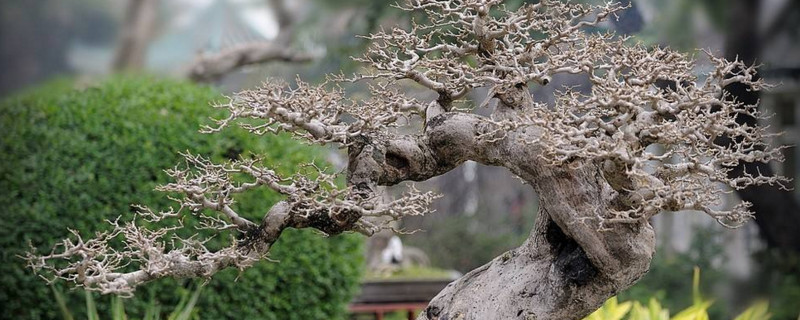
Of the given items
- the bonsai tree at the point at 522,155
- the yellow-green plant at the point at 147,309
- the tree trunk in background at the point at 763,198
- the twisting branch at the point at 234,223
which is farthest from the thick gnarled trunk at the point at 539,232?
the tree trunk in background at the point at 763,198

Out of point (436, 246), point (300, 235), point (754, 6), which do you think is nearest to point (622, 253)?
point (300, 235)

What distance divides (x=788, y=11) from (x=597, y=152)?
461 centimetres

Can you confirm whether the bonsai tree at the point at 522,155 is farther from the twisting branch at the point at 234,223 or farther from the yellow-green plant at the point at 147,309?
the yellow-green plant at the point at 147,309

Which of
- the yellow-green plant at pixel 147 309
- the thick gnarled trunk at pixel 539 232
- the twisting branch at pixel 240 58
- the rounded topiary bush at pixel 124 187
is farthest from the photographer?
the twisting branch at pixel 240 58

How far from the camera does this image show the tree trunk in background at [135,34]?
566cm

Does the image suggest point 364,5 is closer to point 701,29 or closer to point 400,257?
point 400,257

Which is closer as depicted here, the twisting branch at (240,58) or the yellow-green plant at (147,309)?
the yellow-green plant at (147,309)

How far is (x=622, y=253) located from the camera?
7.97 ft

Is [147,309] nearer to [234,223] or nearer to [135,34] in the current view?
[234,223]

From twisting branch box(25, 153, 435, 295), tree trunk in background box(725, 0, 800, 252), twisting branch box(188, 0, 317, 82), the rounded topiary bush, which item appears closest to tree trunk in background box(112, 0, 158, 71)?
twisting branch box(188, 0, 317, 82)

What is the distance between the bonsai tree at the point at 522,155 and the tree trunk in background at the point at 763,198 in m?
3.51

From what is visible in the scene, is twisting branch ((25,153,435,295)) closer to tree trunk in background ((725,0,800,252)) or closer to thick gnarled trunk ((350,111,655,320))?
thick gnarled trunk ((350,111,655,320))

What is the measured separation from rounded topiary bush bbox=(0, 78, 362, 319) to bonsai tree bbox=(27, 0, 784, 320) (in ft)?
4.96

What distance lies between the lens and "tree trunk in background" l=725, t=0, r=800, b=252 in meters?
5.71
